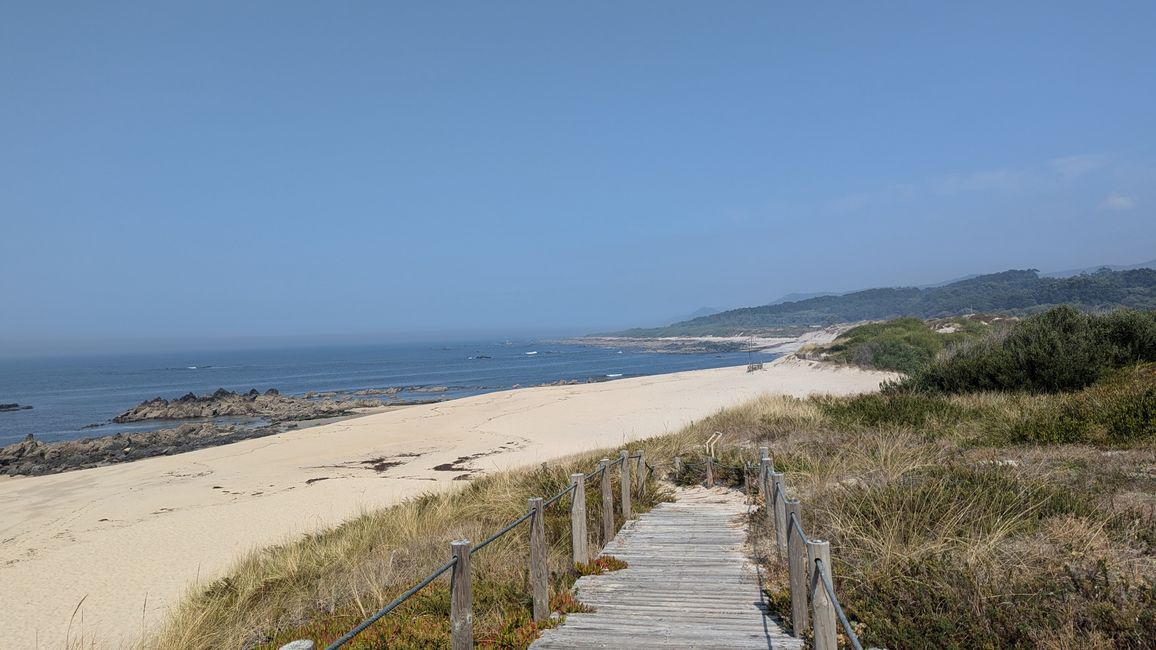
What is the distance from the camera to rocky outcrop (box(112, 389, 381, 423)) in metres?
41.7

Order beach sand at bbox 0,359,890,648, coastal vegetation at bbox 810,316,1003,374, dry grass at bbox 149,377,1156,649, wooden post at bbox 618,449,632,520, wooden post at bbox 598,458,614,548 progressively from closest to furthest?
dry grass at bbox 149,377,1156,649 < wooden post at bbox 598,458,614,548 < wooden post at bbox 618,449,632,520 < beach sand at bbox 0,359,890,648 < coastal vegetation at bbox 810,316,1003,374

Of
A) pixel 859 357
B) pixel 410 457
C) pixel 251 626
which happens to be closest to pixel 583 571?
pixel 251 626

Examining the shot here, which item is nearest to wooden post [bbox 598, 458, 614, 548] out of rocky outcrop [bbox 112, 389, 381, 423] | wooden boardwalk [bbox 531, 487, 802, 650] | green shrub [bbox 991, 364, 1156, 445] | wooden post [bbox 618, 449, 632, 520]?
wooden boardwalk [bbox 531, 487, 802, 650]

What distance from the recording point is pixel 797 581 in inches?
194

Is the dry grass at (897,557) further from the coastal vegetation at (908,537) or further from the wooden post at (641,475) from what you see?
the wooden post at (641,475)

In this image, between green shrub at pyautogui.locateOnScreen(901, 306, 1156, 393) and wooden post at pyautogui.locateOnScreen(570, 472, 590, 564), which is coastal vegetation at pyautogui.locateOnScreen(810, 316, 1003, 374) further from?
wooden post at pyautogui.locateOnScreen(570, 472, 590, 564)

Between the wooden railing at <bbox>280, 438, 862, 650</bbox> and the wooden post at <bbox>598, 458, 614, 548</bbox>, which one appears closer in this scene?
the wooden railing at <bbox>280, 438, 862, 650</bbox>

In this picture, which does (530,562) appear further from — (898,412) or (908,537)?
(898,412)

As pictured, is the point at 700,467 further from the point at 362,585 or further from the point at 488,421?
the point at 488,421

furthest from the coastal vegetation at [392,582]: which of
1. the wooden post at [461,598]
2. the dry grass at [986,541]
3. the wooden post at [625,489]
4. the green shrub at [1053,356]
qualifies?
the green shrub at [1053,356]

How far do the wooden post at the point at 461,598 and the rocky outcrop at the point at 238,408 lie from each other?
124 ft

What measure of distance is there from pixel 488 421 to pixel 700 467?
19.6 metres

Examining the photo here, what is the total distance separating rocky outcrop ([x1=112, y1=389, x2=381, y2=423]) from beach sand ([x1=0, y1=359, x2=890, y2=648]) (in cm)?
793

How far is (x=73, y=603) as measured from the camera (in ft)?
34.8
